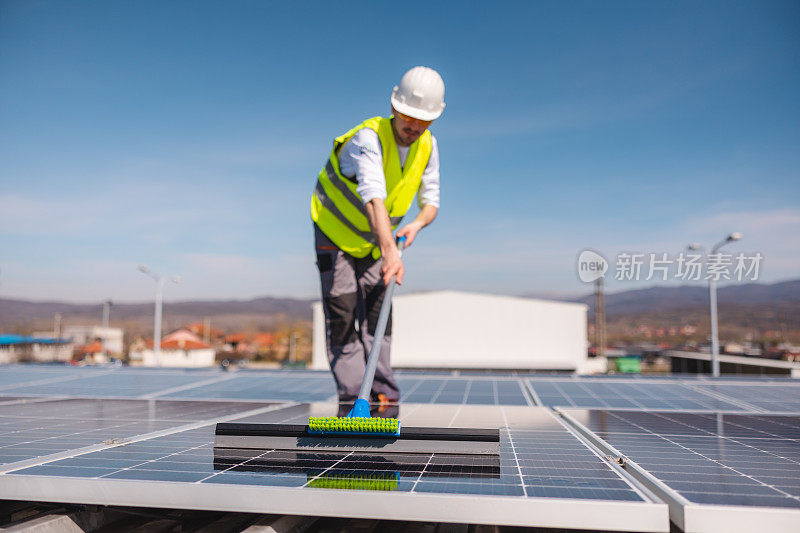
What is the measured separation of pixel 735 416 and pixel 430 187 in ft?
9.04

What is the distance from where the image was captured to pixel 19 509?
282cm

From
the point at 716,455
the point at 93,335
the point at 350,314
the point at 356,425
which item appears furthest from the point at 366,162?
the point at 93,335

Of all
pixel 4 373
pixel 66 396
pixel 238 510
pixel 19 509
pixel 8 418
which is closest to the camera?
pixel 238 510

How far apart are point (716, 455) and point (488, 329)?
41.0 meters

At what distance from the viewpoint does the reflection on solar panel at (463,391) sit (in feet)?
18.0

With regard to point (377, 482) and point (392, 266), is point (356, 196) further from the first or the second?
point (377, 482)

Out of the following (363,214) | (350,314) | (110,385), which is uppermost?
(363,214)

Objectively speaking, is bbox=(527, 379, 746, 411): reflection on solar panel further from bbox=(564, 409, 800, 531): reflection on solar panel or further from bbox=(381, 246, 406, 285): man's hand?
bbox=(381, 246, 406, 285): man's hand

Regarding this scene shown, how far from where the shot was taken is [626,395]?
6.20 metres

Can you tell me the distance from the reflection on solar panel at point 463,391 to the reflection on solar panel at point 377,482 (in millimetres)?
2280

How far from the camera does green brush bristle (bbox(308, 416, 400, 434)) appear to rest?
3064 millimetres

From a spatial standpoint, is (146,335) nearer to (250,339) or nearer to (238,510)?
(250,339)

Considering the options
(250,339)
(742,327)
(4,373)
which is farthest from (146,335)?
(4,373)

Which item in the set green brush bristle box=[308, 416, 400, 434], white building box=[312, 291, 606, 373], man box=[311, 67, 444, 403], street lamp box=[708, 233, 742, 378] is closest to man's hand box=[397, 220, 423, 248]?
man box=[311, 67, 444, 403]
